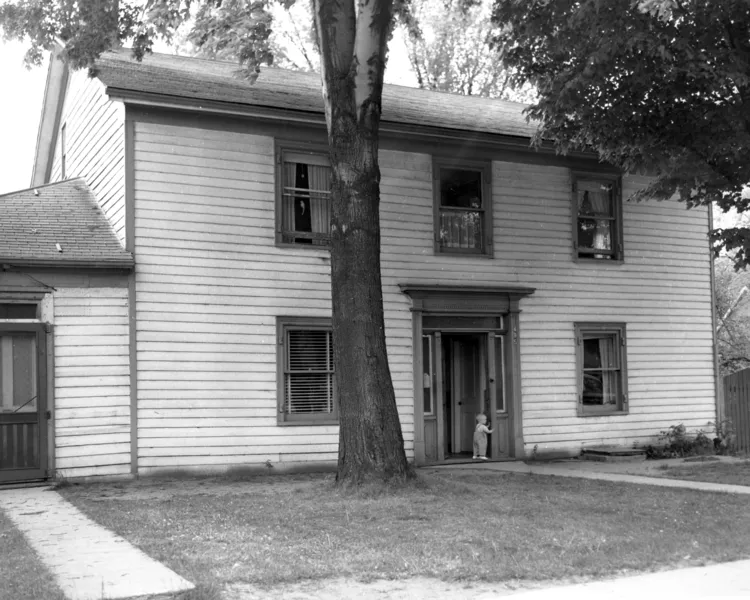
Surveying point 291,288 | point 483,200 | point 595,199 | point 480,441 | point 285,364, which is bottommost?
point 480,441

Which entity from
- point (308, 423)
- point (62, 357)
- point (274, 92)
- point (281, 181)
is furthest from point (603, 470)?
point (274, 92)

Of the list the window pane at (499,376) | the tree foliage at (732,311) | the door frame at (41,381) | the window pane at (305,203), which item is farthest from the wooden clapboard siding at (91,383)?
the tree foliage at (732,311)

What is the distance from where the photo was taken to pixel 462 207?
17.9m

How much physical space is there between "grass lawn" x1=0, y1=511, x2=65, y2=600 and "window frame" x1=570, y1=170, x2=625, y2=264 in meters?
12.6

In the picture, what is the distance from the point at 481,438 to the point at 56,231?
827 cm

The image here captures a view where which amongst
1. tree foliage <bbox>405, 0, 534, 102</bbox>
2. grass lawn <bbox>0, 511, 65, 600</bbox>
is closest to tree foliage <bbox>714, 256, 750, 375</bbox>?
tree foliage <bbox>405, 0, 534, 102</bbox>

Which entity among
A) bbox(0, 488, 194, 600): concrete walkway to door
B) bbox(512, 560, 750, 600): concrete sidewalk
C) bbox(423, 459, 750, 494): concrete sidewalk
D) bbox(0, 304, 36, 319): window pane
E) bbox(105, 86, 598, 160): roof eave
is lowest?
bbox(423, 459, 750, 494): concrete sidewalk

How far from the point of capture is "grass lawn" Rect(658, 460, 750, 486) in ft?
46.4

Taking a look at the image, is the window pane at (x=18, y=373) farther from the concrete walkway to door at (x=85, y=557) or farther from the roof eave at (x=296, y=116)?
the roof eave at (x=296, y=116)

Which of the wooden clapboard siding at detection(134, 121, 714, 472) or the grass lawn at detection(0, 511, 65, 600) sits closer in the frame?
the grass lawn at detection(0, 511, 65, 600)

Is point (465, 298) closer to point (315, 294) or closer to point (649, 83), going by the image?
point (315, 294)

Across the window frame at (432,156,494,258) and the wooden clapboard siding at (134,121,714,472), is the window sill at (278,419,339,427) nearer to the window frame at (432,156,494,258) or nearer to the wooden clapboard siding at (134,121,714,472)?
the wooden clapboard siding at (134,121,714,472)

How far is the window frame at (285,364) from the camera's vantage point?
1606cm

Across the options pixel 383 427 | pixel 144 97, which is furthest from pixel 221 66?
pixel 383 427
